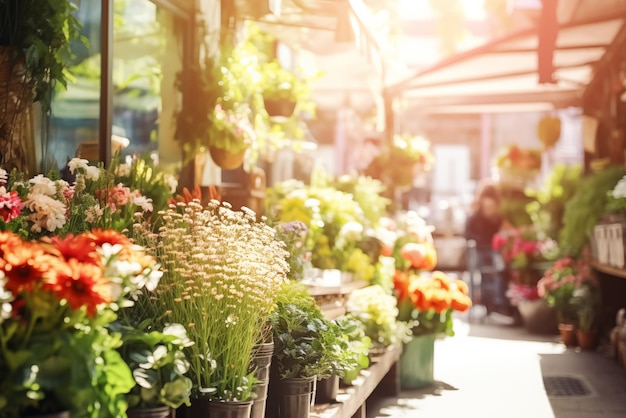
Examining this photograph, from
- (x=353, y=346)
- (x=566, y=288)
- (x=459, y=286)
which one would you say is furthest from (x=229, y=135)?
(x=566, y=288)

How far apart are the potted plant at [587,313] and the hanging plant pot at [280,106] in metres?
4.06

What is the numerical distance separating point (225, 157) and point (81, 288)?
3.70 m

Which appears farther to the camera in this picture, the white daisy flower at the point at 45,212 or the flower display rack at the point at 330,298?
the flower display rack at the point at 330,298

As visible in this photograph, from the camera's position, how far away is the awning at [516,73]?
8977 millimetres

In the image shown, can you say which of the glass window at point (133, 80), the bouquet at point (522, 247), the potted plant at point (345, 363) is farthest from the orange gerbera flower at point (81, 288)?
the bouquet at point (522, 247)

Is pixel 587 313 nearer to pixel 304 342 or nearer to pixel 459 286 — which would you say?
pixel 459 286

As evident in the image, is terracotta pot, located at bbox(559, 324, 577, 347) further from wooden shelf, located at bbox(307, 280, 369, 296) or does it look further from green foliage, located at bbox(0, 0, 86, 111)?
green foliage, located at bbox(0, 0, 86, 111)

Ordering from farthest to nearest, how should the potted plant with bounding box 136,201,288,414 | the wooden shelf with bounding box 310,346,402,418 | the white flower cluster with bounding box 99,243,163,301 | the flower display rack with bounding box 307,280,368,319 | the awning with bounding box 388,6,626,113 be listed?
the awning with bounding box 388,6,626,113 → the flower display rack with bounding box 307,280,368,319 → the wooden shelf with bounding box 310,346,402,418 → the potted plant with bounding box 136,201,288,414 → the white flower cluster with bounding box 99,243,163,301

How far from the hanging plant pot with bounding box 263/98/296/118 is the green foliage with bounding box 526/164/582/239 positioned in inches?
204

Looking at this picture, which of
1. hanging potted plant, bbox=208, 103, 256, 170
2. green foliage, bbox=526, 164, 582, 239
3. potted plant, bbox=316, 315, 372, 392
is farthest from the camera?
green foliage, bbox=526, 164, 582, 239

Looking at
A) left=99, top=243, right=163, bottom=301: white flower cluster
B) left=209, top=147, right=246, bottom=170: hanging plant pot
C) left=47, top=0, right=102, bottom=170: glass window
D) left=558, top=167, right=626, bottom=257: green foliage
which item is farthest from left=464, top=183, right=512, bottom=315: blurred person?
left=99, top=243, right=163, bottom=301: white flower cluster

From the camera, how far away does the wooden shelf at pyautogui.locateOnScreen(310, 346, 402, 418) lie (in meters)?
4.40

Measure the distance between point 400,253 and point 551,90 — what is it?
5351 mm

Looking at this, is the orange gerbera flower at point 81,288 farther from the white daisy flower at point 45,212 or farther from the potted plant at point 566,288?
the potted plant at point 566,288
